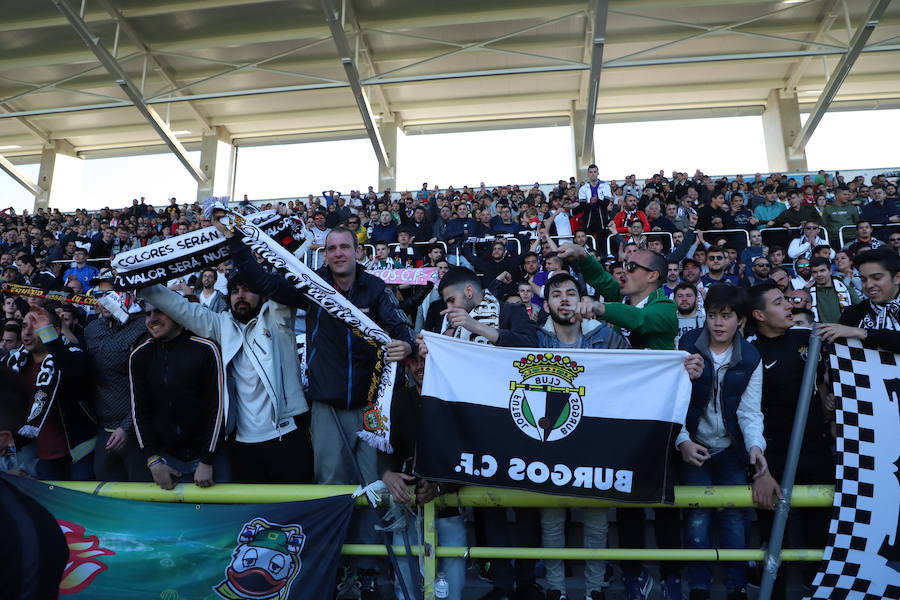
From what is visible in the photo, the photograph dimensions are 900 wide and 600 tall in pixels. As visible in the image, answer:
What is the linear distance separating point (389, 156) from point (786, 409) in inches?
767

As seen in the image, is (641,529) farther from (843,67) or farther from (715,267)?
(843,67)

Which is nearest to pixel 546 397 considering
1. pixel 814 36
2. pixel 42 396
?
pixel 42 396

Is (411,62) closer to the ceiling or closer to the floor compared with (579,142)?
closer to the ceiling

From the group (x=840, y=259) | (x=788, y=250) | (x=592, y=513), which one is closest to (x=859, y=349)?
A: (x=592, y=513)

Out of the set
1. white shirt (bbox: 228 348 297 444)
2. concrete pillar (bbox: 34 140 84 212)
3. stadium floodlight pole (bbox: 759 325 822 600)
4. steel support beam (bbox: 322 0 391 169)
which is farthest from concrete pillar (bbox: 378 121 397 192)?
stadium floodlight pole (bbox: 759 325 822 600)

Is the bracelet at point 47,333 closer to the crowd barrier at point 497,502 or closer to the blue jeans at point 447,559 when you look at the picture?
the crowd barrier at point 497,502

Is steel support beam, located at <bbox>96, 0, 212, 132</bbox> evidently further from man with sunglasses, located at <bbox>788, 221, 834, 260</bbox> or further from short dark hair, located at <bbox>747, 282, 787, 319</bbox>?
short dark hair, located at <bbox>747, 282, 787, 319</bbox>

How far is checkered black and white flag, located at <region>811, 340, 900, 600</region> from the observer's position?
9.07 feet

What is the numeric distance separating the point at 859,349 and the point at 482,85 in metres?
19.2

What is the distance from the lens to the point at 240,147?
23.6 metres

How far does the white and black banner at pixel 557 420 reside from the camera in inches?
113

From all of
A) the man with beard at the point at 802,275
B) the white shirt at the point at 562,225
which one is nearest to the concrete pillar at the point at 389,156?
the white shirt at the point at 562,225

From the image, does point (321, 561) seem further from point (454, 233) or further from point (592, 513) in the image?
point (454, 233)

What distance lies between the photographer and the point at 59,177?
2355 centimetres
